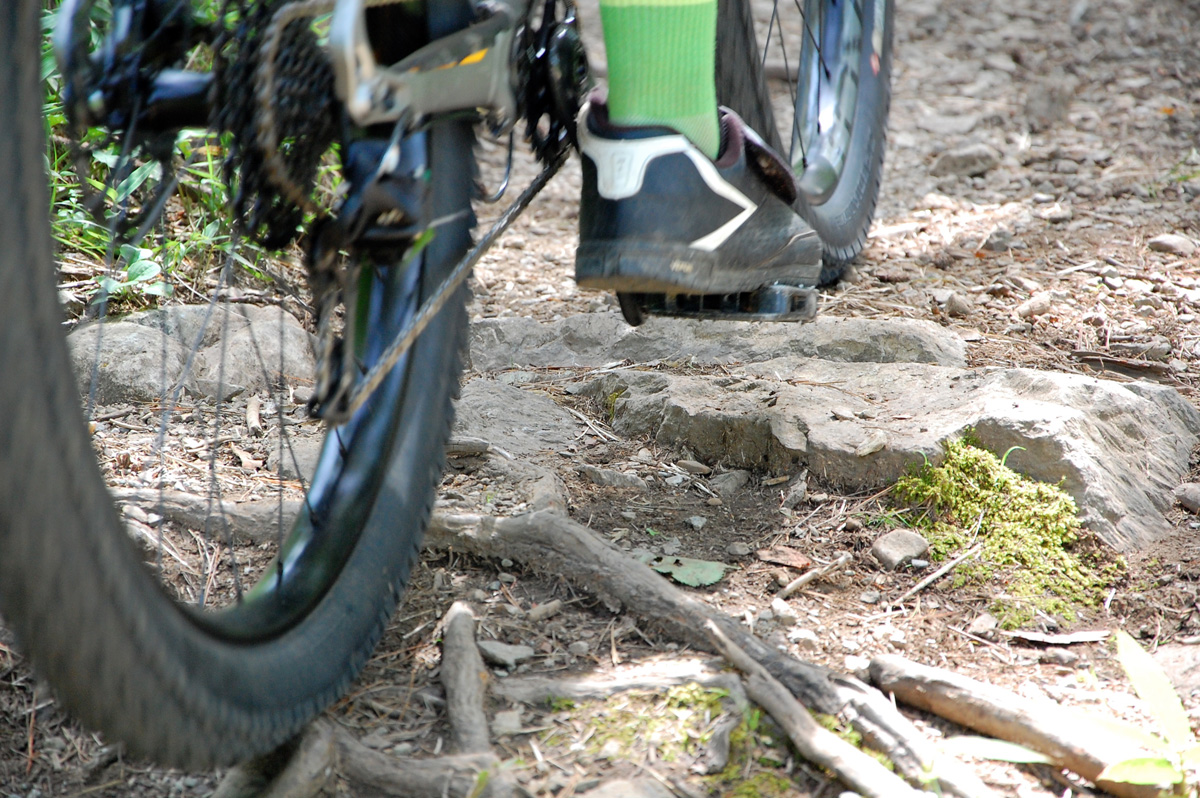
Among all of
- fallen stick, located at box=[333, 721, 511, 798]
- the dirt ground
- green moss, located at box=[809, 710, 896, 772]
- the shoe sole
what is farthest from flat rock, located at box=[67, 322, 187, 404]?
green moss, located at box=[809, 710, 896, 772]

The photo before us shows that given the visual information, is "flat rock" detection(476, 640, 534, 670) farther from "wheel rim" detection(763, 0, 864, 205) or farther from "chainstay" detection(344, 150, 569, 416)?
"wheel rim" detection(763, 0, 864, 205)

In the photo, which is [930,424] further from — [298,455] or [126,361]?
[126,361]

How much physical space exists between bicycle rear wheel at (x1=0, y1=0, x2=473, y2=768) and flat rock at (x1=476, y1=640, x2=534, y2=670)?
19 cm

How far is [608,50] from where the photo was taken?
1.52 metres

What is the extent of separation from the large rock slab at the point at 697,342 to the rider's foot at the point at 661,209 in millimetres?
715

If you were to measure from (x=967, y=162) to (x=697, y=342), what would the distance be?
70.4 inches

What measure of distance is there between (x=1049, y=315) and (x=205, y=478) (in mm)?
1956

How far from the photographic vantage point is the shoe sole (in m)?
1.46

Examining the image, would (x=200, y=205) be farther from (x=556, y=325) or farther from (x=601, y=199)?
(x=601, y=199)

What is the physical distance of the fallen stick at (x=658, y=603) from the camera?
1.17m

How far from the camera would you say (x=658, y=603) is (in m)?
1.42

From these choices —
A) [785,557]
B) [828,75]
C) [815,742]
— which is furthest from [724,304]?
[828,75]

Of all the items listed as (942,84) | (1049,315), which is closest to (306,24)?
(1049,315)

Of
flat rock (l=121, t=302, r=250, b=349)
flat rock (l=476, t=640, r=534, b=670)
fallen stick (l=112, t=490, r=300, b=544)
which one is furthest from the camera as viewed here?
flat rock (l=121, t=302, r=250, b=349)
